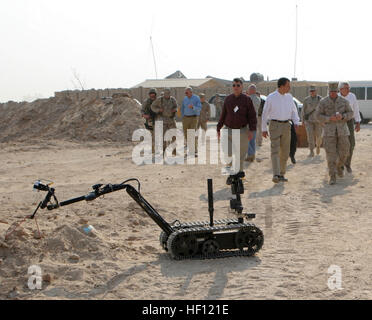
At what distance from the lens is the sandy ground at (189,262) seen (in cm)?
494

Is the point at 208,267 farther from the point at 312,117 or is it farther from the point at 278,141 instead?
the point at 312,117

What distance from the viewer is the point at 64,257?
223 inches

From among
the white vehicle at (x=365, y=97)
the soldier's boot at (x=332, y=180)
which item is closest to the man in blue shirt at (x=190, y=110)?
the soldier's boot at (x=332, y=180)

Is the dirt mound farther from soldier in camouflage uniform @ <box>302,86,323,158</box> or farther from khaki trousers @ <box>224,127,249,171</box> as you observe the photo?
khaki trousers @ <box>224,127,249,171</box>

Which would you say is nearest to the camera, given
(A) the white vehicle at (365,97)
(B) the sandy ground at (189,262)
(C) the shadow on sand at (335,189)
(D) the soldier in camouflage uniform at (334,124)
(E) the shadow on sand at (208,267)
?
(B) the sandy ground at (189,262)

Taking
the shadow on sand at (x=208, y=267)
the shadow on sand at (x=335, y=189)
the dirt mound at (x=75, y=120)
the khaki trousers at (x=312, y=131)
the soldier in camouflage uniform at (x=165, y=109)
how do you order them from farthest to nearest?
the dirt mound at (x=75, y=120), the soldier in camouflage uniform at (x=165, y=109), the khaki trousers at (x=312, y=131), the shadow on sand at (x=335, y=189), the shadow on sand at (x=208, y=267)

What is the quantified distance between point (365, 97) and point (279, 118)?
65.8 ft

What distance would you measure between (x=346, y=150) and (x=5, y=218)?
5827mm

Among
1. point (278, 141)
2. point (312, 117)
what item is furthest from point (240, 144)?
point (312, 117)

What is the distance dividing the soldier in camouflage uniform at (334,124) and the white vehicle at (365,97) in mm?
19456

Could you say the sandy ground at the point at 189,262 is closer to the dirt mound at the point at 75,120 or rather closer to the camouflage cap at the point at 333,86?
the camouflage cap at the point at 333,86

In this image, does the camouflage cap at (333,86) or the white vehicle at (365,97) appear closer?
the camouflage cap at (333,86)

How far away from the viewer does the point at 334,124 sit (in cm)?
1009

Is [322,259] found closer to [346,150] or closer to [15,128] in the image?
[346,150]
